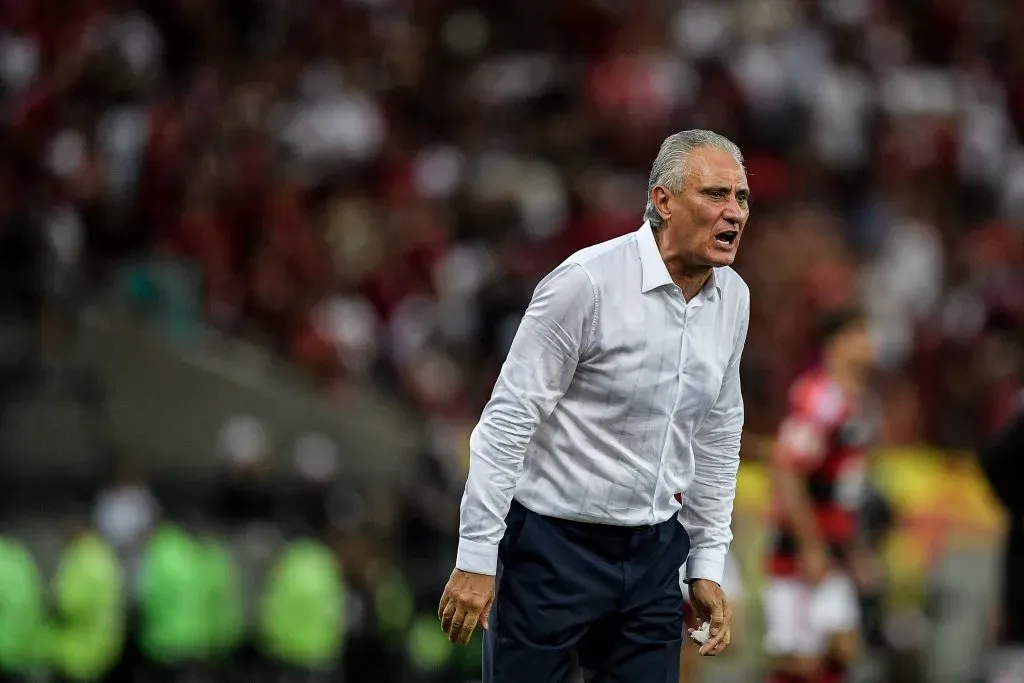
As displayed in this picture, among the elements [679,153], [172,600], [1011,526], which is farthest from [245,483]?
[679,153]

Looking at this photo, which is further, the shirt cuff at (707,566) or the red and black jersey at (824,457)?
the red and black jersey at (824,457)

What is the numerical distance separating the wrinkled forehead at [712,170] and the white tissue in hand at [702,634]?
1231 mm

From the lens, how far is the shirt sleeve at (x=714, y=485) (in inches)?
191

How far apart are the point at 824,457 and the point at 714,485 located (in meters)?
2.82

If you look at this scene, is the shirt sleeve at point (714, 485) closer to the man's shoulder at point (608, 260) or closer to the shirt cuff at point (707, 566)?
the shirt cuff at point (707, 566)

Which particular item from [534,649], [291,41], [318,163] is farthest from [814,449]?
[291,41]

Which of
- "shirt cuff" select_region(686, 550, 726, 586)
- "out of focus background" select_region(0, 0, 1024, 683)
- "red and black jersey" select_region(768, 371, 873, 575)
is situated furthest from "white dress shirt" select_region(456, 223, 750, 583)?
"out of focus background" select_region(0, 0, 1024, 683)

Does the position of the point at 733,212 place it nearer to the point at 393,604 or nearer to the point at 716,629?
the point at 716,629

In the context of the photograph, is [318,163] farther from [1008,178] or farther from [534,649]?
[534,649]

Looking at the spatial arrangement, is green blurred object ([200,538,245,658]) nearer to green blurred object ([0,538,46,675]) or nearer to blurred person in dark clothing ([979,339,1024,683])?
green blurred object ([0,538,46,675])

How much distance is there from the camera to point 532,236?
1428cm

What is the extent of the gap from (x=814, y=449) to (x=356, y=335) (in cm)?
639

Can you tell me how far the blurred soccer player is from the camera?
24.8 ft

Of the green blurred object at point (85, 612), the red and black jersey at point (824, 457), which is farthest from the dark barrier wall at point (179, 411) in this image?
the red and black jersey at point (824, 457)
